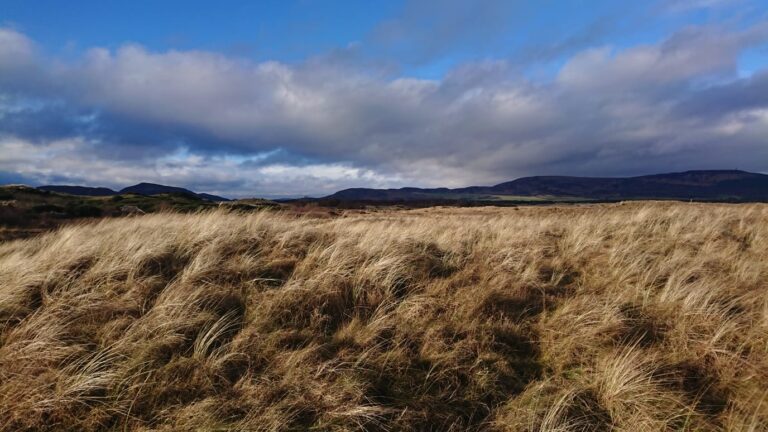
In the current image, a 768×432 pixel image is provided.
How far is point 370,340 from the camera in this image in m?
3.79

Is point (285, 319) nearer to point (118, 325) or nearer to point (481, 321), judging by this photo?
point (118, 325)

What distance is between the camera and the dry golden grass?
293 cm

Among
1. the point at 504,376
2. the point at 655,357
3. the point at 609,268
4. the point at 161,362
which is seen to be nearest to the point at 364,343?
the point at 504,376

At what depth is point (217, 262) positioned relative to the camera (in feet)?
17.8

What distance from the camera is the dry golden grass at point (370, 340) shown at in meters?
2.93

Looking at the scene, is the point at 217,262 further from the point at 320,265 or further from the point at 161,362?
the point at 161,362

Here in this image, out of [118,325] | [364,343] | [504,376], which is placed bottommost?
[504,376]

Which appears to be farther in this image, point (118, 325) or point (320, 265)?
point (320, 265)

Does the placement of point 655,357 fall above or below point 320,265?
below

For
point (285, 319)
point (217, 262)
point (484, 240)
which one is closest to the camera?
point (285, 319)

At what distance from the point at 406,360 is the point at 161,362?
7.34 ft

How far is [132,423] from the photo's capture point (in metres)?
2.78

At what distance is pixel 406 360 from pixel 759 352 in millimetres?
3517

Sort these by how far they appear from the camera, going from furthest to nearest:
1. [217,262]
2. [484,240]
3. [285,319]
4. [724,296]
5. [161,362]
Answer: [484,240], [217,262], [724,296], [285,319], [161,362]
